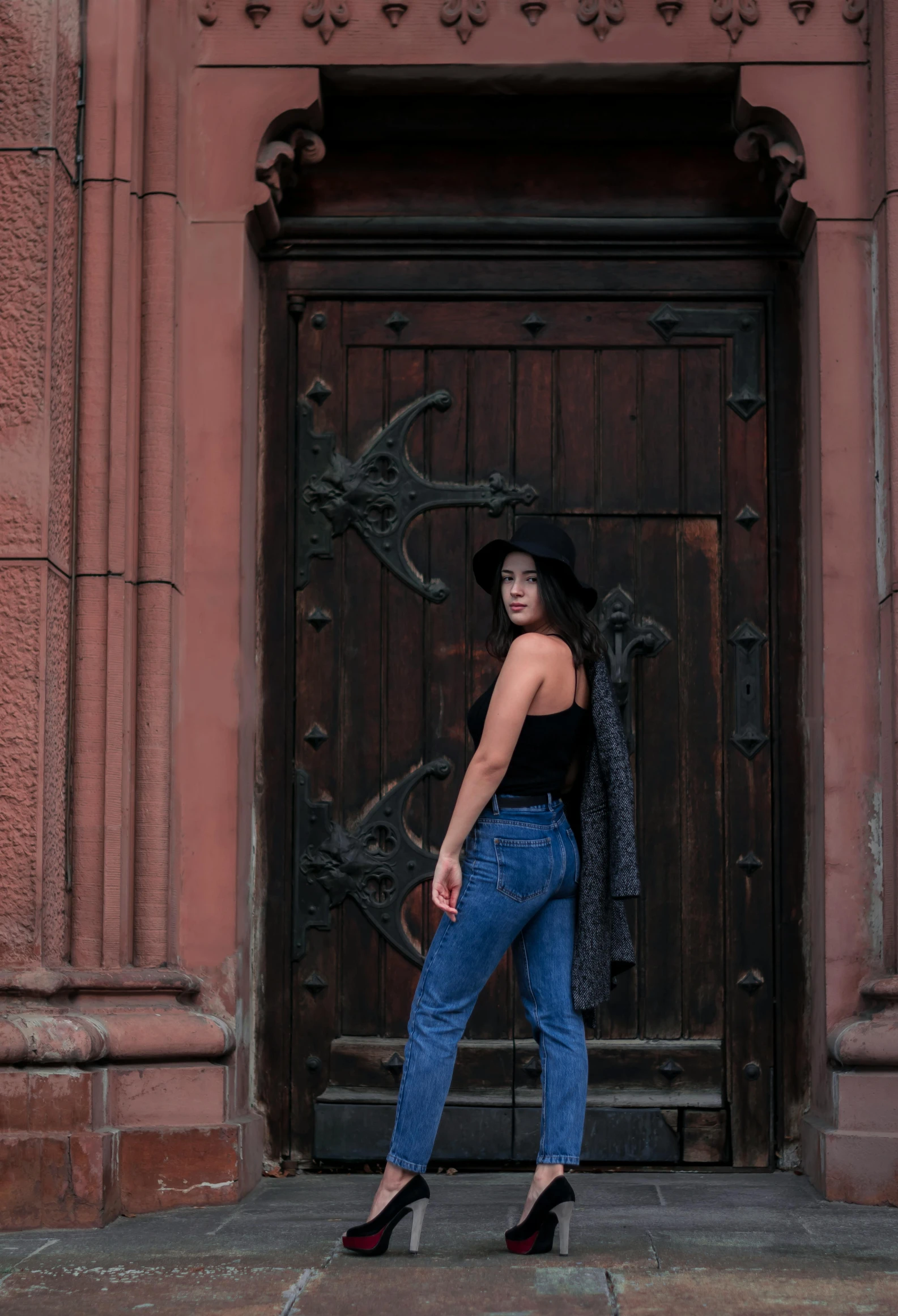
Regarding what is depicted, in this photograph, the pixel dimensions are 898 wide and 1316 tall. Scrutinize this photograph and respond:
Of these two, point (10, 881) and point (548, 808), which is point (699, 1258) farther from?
point (10, 881)

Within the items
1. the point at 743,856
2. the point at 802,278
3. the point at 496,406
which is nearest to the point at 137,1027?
the point at 743,856

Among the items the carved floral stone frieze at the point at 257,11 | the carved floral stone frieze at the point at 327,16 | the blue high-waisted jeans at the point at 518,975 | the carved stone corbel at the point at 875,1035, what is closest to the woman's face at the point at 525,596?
the blue high-waisted jeans at the point at 518,975

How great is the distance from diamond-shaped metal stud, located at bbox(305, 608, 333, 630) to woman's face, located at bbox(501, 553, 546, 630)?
154cm

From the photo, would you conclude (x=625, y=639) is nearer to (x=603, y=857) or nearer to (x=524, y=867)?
(x=603, y=857)

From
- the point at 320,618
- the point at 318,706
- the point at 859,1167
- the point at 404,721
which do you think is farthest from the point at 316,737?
the point at 859,1167

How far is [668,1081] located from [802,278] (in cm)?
292

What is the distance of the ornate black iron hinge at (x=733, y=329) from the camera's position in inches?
223

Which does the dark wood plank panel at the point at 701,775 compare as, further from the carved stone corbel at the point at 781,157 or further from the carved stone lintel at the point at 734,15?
the carved stone lintel at the point at 734,15

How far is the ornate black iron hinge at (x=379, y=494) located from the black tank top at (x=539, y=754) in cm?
158

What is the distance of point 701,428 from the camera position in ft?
18.5

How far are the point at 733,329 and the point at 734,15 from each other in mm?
1085

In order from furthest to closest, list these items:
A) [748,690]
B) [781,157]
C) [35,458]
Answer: [748,690] → [781,157] → [35,458]

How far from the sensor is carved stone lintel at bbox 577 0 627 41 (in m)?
5.46

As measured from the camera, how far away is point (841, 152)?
5.38 metres
